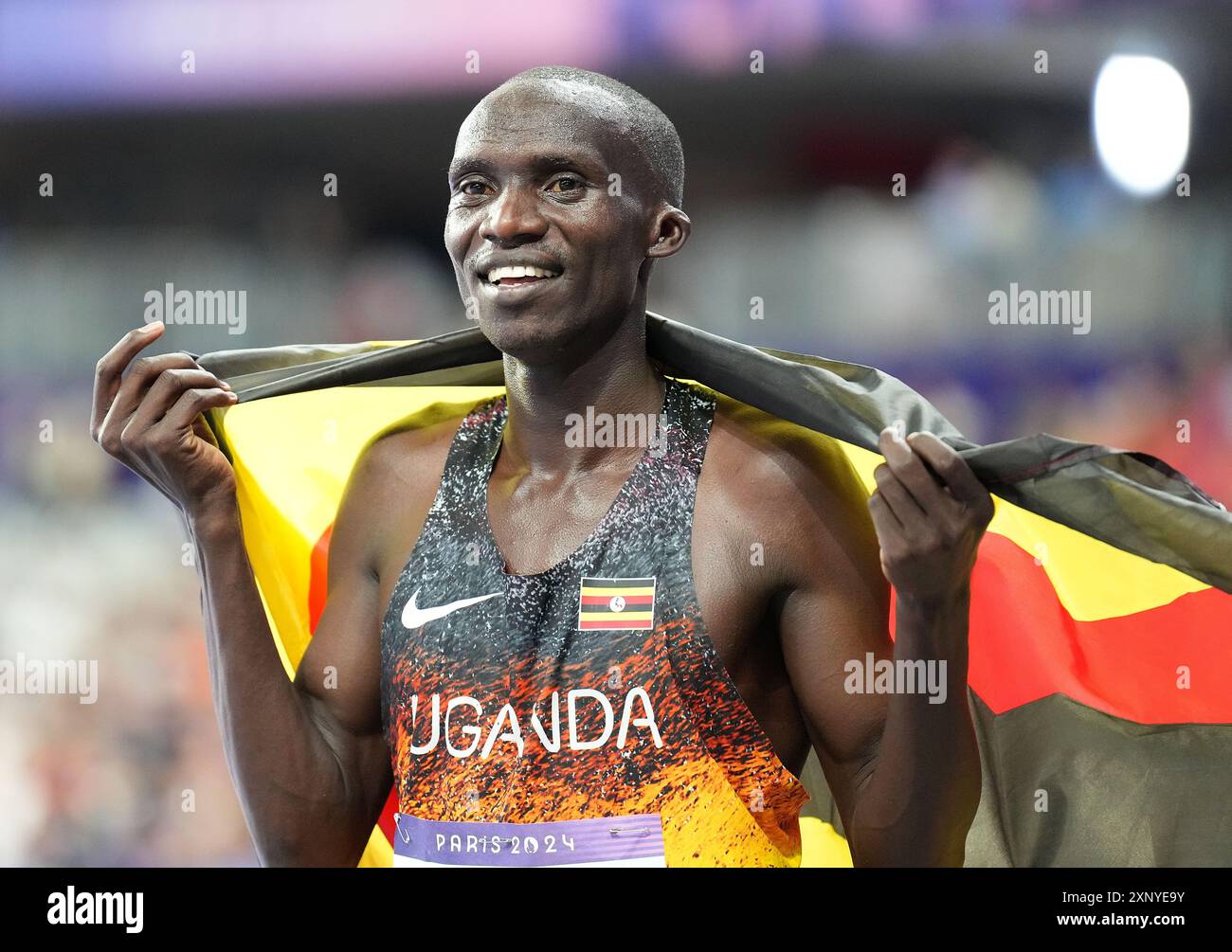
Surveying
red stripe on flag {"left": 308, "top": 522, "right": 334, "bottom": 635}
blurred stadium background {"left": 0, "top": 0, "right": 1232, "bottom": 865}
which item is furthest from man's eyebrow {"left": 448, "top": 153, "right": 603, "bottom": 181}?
blurred stadium background {"left": 0, "top": 0, "right": 1232, "bottom": 865}

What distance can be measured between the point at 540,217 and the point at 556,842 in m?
0.92

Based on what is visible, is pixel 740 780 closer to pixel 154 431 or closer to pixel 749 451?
pixel 749 451

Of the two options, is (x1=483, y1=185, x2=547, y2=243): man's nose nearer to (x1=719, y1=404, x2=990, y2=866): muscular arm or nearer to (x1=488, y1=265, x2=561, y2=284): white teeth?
(x1=488, y1=265, x2=561, y2=284): white teeth

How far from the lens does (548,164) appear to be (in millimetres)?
2012

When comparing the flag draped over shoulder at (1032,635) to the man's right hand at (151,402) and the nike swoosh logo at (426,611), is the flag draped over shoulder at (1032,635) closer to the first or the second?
the man's right hand at (151,402)

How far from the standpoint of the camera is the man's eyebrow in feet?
6.58

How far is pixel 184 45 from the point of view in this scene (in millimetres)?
3496

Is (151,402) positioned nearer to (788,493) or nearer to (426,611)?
(426,611)

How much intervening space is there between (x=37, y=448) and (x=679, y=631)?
235 centimetres

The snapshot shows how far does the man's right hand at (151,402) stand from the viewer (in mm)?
1989

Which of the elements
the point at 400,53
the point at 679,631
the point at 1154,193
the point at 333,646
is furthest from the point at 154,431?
the point at 1154,193

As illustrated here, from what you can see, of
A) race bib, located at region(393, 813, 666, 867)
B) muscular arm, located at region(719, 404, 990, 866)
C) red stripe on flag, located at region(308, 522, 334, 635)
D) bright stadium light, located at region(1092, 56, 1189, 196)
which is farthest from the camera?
bright stadium light, located at region(1092, 56, 1189, 196)

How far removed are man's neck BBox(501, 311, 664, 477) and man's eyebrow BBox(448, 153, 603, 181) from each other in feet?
0.85

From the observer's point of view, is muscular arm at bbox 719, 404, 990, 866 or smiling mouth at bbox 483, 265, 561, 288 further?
smiling mouth at bbox 483, 265, 561, 288
